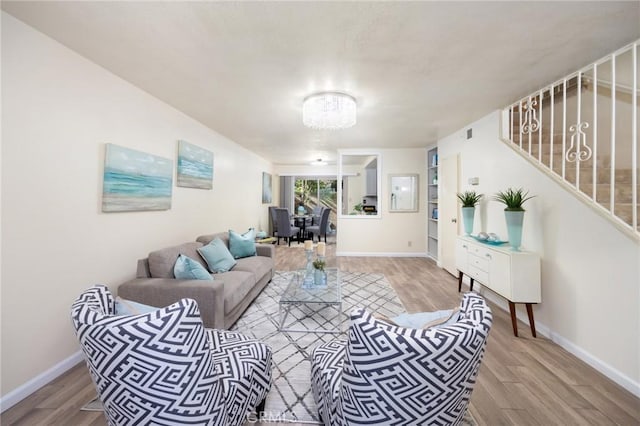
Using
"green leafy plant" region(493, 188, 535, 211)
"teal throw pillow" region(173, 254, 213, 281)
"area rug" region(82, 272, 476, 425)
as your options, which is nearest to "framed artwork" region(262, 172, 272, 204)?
"area rug" region(82, 272, 476, 425)

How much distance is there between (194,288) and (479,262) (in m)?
3.02

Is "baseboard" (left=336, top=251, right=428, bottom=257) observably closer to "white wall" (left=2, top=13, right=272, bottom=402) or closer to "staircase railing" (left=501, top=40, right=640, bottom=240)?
"staircase railing" (left=501, top=40, right=640, bottom=240)

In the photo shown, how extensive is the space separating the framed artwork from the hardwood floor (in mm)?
5442

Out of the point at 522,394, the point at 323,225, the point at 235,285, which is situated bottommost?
the point at 522,394

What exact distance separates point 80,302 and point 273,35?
184 cm

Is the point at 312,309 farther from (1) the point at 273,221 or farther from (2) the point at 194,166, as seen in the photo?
(1) the point at 273,221

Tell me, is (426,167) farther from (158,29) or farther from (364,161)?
(158,29)

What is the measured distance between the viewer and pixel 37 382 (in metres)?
1.76

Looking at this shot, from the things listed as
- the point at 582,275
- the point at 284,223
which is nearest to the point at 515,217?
the point at 582,275

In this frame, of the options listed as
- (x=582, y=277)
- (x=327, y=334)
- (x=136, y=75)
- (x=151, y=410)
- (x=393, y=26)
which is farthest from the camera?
(x=327, y=334)

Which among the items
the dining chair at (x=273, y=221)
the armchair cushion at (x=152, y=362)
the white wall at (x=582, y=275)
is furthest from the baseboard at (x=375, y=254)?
A: the armchair cushion at (x=152, y=362)

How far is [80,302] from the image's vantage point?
1.05m

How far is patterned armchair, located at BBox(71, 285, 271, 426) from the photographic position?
0.90 meters

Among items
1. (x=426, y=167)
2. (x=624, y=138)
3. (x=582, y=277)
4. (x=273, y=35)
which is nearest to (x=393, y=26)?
(x=273, y=35)
